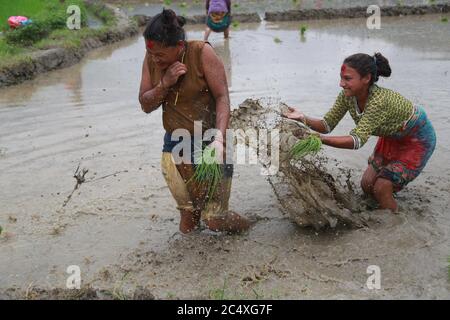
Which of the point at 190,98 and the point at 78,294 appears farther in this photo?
the point at 190,98

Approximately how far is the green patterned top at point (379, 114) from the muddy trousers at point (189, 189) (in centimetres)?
93

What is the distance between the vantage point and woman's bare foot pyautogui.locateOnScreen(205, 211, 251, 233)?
384 cm

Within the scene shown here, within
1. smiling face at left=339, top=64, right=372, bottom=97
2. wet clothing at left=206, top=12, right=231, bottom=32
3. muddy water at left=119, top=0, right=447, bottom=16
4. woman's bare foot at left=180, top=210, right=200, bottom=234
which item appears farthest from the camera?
muddy water at left=119, top=0, right=447, bottom=16

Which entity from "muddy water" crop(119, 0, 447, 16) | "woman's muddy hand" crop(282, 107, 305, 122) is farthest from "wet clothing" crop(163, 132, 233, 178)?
"muddy water" crop(119, 0, 447, 16)

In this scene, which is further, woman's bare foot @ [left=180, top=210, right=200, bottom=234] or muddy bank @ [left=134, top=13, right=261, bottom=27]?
muddy bank @ [left=134, top=13, right=261, bottom=27]

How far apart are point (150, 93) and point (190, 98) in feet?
0.88

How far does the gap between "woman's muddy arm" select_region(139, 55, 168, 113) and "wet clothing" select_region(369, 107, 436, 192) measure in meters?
1.70

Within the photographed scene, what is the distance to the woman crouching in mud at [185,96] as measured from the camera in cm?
329

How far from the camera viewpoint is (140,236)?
4285 mm

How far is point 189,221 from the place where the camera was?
4047 mm

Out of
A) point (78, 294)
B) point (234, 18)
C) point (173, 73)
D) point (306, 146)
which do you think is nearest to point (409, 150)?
point (306, 146)

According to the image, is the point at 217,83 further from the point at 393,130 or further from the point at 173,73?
the point at 393,130

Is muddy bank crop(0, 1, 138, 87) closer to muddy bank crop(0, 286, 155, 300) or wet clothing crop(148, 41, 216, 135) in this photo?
wet clothing crop(148, 41, 216, 135)

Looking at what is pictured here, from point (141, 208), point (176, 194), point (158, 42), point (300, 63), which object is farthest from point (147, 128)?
point (300, 63)
